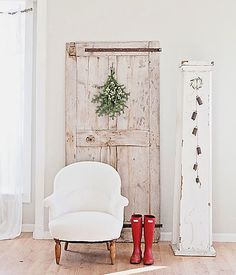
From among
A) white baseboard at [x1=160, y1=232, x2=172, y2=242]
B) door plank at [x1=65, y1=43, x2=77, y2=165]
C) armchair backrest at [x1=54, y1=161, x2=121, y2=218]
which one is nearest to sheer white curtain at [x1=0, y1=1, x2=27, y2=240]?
door plank at [x1=65, y1=43, x2=77, y2=165]

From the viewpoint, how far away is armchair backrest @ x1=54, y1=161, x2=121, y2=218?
4363mm

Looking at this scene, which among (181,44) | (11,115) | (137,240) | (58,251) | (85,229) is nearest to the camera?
(85,229)

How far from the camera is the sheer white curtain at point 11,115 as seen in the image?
16.3 ft

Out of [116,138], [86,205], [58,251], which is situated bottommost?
[58,251]

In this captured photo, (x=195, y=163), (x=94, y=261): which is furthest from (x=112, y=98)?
(x=94, y=261)

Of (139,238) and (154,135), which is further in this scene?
(154,135)

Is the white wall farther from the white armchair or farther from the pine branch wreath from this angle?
the white armchair

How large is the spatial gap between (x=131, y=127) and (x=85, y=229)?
4.43ft

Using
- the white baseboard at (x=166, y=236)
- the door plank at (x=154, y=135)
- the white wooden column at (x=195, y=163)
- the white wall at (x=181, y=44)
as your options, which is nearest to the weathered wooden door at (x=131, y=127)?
the door plank at (x=154, y=135)

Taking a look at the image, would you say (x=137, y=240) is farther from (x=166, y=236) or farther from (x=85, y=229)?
(x=166, y=236)

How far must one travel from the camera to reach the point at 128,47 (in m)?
4.86

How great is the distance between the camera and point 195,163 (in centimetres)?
441

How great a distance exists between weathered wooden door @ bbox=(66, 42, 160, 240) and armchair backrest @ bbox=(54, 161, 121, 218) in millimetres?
348

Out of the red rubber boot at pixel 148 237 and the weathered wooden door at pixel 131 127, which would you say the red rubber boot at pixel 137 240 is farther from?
the weathered wooden door at pixel 131 127
